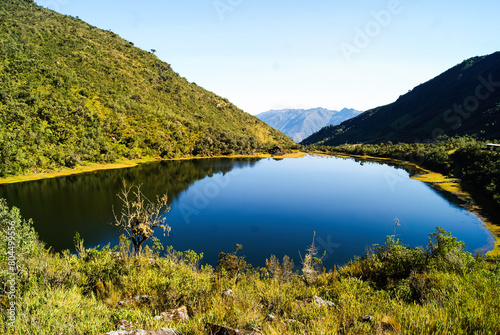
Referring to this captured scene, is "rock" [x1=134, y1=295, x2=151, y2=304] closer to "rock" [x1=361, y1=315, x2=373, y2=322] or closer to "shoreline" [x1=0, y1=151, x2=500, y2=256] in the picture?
"rock" [x1=361, y1=315, x2=373, y2=322]

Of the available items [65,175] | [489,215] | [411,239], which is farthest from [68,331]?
[65,175]

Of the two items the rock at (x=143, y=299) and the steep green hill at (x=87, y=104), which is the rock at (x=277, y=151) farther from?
the rock at (x=143, y=299)

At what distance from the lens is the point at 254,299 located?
635 cm

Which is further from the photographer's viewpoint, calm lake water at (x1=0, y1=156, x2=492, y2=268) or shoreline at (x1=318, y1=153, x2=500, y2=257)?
shoreline at (x1=318, y1=153, x2=500, y2=257)

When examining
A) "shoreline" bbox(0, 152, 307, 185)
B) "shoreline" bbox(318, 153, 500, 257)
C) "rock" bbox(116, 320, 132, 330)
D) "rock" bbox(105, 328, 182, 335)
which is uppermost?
"shoreline" bbox(0, 152, 307, 185)

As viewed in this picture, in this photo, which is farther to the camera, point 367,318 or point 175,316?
point 175,316

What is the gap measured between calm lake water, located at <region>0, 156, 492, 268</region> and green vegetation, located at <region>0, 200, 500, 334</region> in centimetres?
1197

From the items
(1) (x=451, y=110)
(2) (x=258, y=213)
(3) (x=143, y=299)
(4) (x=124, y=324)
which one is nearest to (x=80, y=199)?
(2) (x=258, y=213)

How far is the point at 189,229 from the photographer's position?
29422 millimetres

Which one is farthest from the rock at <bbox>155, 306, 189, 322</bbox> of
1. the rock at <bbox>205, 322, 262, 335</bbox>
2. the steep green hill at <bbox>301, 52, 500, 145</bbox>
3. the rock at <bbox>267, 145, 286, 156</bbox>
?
the steep green hill at <bbox>301, 52, 500, 145</bbox>

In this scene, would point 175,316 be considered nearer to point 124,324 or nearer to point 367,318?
point 124,324

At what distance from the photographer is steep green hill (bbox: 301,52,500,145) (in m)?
113

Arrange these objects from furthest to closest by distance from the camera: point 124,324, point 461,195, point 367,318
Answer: point 461,195
point 367,318
point 124,324

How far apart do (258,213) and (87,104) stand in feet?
255
